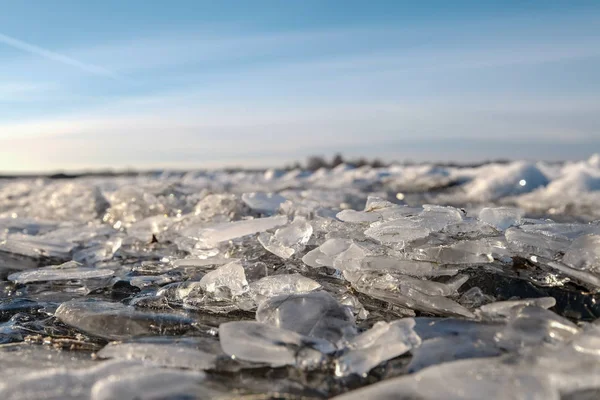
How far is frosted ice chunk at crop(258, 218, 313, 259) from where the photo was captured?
6.56 ft

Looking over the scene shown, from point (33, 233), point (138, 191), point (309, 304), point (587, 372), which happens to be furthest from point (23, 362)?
point (138, 191)

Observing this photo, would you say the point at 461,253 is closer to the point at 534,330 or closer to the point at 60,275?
the point at 534,330

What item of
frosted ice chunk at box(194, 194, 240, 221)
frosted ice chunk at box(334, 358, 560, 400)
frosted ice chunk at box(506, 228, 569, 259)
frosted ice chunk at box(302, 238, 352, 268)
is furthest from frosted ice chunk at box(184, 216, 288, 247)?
frosted ice chunk at box(334, 358, 560, 400)

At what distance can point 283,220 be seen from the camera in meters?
2.37

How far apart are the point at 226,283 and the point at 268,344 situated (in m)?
0.54

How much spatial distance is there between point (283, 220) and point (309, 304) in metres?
1.00

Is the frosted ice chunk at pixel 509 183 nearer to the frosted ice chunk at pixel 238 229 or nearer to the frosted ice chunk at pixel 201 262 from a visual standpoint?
the frosted ice chunk at pixel 238 229

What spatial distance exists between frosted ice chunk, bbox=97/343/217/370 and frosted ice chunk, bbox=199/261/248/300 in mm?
426

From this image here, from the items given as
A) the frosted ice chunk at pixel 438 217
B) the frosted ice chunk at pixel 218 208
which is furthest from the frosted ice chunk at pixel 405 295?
the frosted ice chunk at pixel 218 208

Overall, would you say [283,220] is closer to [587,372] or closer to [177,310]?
[177,310]

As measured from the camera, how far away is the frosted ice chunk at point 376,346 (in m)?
1.14

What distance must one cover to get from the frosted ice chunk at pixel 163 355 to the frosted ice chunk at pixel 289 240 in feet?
2.50

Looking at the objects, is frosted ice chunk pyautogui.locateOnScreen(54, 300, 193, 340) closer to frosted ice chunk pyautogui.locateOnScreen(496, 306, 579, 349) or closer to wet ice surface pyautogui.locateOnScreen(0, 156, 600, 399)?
wet ice surface pyautogui.locateOnScreen(0, 156, 600, 399)

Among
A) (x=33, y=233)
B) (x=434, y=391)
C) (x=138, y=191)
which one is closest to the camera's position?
(x=434, y=391)
